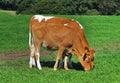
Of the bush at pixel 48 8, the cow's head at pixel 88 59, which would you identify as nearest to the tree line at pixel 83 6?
the bush at pixel 48 8

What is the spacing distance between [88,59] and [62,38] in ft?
4.24

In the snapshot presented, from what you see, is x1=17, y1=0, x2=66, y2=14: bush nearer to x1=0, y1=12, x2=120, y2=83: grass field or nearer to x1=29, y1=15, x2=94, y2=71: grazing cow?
x1=0, y1=12, x2=120, y2=83: grass field

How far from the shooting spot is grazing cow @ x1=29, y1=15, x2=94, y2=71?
1514 centimetres

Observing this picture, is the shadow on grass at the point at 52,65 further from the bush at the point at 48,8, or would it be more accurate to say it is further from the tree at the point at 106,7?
the tree at the point at 106,7

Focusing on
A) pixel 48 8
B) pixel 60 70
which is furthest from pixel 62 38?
pixel 48 8

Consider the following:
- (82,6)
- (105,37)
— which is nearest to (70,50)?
(105,37)

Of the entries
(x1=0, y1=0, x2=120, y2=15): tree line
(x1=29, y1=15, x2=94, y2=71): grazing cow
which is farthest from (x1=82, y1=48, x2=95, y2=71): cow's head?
(x1=0, y1=0, x2=120, y2=15): tree line

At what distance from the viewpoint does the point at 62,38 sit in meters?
15.3

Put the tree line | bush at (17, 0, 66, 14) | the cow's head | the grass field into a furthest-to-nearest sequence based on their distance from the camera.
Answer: the tree line, bush at (17, 0, 66, 14), the cow's head, the grass field

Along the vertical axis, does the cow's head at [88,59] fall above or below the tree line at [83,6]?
above

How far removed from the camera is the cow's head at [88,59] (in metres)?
15.0

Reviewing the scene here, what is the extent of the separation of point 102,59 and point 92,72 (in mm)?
3731

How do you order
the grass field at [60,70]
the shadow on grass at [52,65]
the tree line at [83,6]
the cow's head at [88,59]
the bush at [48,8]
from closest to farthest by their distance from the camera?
the grass field at [60,70] → the cow's head at [88,59] → the shadow on grass at [52,65] → the bush at [48,8] → the tree line at [83,6]

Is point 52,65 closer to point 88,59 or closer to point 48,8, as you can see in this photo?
point 88,59
